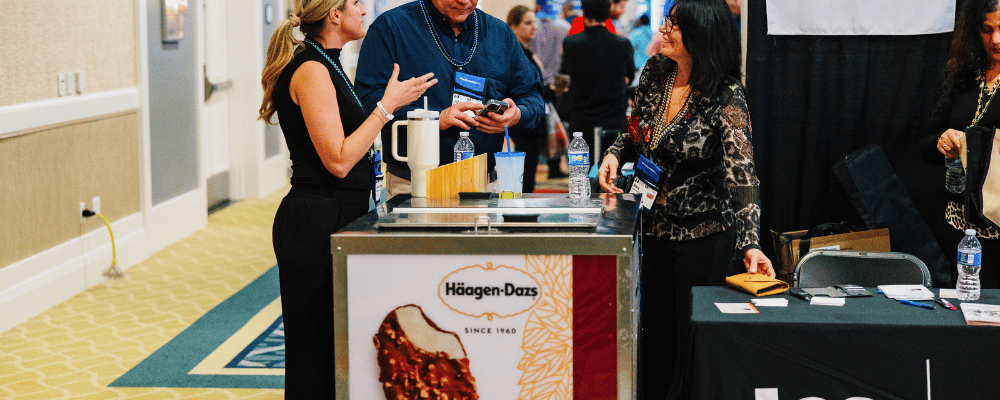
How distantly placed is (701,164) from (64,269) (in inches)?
137

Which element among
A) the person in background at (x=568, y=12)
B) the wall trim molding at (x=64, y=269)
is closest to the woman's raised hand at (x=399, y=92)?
the wall trim molding at (x=64, y=269)

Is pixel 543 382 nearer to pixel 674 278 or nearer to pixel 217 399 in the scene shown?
pixel 674 278

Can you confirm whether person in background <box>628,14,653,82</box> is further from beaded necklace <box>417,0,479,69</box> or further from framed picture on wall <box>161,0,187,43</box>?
beaded necklace <box>417,0,479,69</box>

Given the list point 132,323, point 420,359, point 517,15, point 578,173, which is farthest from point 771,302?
point 517,15

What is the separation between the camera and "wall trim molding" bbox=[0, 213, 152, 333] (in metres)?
4.27

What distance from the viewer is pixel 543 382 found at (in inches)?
78.0

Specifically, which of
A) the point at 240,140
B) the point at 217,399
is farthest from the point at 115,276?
the point at 240,140

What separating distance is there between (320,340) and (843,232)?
2.09 m

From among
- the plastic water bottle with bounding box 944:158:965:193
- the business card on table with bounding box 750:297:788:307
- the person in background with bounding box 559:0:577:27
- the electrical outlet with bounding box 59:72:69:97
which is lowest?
the business card on table with bounding box 750:297:788:307

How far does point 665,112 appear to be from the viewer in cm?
269

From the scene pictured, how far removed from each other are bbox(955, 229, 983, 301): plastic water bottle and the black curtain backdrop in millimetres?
1067

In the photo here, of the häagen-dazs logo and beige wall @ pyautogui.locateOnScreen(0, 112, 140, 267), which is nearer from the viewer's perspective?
the häagen-dazs logo

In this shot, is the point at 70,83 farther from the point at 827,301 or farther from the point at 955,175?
the point at 955,175

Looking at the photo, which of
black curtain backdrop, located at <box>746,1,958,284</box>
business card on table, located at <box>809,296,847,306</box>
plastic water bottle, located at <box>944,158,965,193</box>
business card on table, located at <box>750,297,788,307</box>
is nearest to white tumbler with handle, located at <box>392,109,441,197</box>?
business card on table, located at <box>750,297,788,307</box>
